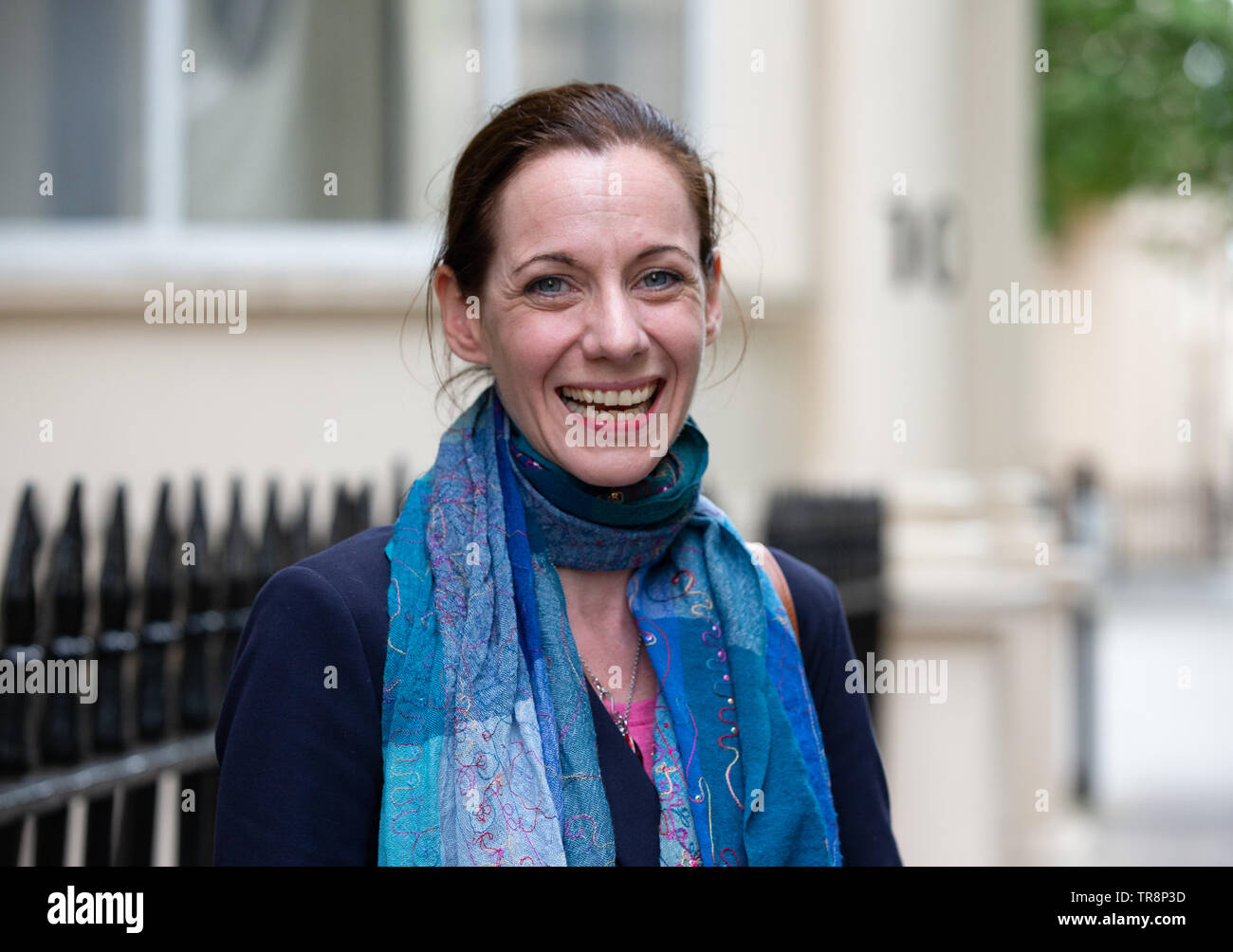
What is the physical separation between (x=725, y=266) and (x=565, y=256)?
566 cm

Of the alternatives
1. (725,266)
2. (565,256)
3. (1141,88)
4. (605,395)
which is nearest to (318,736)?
(605,395)

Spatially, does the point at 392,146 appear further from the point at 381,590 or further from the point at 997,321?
the point at 381,590

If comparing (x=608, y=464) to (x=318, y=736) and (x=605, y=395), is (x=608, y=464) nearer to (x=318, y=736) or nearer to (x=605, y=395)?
(x=605, y=395)

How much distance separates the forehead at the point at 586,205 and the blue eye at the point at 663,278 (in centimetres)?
4

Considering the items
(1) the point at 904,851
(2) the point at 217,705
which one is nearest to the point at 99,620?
(2) the point at 217,705

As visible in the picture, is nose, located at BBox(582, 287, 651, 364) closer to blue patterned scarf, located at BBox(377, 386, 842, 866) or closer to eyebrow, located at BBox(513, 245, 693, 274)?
eyebrow, located at BBox(513, 245, 693, 274)

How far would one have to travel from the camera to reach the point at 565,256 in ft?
7.09

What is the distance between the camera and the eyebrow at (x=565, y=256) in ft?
7.10

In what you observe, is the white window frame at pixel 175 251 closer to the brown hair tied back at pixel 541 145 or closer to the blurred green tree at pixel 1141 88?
the brown hair tied back at pixel 541 145

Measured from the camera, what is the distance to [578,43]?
7.89 m

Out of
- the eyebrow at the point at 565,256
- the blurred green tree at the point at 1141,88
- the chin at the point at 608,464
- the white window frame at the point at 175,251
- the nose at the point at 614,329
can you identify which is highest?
the blurred green tree at the point at 1141,88

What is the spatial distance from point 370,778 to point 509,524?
1.37ft

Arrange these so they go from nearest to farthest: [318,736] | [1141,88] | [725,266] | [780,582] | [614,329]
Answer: [318,736], [614,329], [780,582], [725,266], [1141,88]

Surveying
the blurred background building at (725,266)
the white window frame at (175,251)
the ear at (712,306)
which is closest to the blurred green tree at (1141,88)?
the blurred background building at (725,266)
